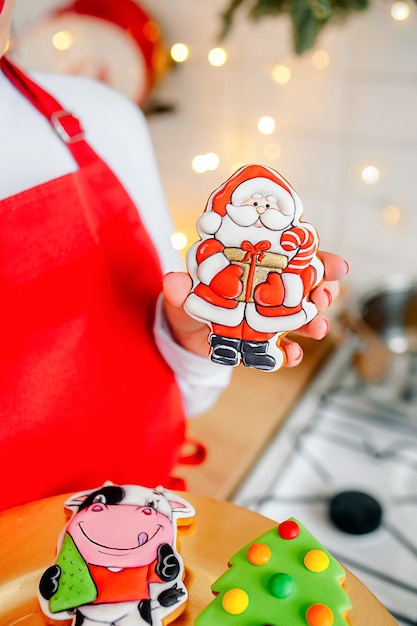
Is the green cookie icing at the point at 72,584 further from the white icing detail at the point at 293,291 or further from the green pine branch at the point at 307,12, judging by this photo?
the green pine branch at the point at 307,12

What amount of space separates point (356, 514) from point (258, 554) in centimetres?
67

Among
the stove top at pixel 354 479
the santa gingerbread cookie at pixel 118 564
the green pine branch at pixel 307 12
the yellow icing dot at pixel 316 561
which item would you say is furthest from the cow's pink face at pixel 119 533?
the green pine branch at pixel 307 12

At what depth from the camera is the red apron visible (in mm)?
550

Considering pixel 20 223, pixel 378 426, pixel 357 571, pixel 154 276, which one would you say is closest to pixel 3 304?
pixel 20 223

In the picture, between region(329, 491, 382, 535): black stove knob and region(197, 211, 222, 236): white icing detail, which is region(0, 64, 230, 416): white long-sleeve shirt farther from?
region(329, 491, 382, 535): black stove knob

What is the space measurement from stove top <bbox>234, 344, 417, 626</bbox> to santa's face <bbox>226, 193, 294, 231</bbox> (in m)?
0.73

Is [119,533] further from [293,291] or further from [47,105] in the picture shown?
→ [47,105]

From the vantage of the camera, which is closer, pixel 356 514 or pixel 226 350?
pixel 226 350

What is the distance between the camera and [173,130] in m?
1.52

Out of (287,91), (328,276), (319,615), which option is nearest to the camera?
(319,615)

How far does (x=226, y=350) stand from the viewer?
497 millimetres

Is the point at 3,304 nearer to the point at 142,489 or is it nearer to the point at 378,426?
the point at 142,489

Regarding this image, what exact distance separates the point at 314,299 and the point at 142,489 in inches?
8.3

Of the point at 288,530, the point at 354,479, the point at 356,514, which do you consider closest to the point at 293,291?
the point at 288,530
